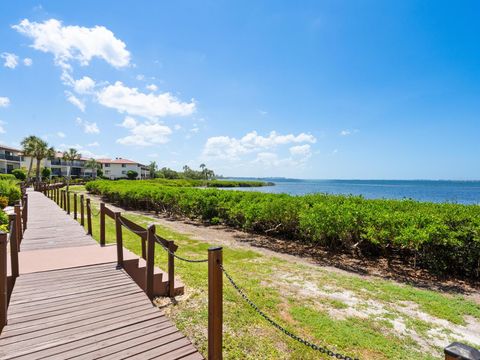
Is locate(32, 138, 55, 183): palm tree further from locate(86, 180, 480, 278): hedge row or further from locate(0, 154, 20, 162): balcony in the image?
locate(86, 180, 480, 278): hedge row

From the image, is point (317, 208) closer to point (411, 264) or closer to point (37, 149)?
point (411, 264)

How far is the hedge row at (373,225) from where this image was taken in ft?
22.4

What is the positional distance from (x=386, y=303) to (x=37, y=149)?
56.5 meters

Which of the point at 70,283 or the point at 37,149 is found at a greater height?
the point at 37,149

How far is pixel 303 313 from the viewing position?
15.5 feet

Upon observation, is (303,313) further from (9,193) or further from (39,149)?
(39,149)

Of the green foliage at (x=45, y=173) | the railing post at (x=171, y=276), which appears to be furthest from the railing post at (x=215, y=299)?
the green foliage at (x=45, y=173)

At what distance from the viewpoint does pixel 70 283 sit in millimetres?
4621

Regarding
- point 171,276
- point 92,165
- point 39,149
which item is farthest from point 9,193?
point 92,165

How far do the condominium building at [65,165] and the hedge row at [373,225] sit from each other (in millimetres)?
57155

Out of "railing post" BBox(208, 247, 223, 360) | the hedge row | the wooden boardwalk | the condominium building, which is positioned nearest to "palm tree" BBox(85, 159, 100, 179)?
the condominium building

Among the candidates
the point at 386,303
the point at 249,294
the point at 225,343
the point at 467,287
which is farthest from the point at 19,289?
the point at 467,287

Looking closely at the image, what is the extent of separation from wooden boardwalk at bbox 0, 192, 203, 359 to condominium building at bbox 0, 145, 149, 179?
61.6 meters

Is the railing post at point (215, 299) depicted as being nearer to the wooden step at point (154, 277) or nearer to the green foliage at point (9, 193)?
the wooden step at point (154, 277)
